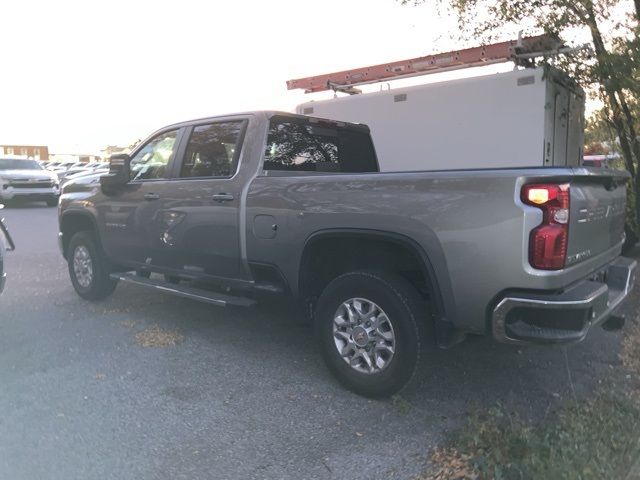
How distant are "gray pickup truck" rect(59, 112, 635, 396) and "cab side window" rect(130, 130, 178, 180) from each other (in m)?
0.02

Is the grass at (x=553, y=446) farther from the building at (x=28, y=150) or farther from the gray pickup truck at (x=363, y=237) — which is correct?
the building at (x=28, y=150)

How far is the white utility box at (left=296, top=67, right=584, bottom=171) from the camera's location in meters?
6.37

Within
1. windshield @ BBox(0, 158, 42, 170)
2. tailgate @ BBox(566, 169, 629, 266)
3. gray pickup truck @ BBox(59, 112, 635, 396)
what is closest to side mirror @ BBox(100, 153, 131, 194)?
gray pickup truck @ BBox(59, 112, 635, 396)

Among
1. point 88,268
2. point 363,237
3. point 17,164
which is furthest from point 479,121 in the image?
point 17,164

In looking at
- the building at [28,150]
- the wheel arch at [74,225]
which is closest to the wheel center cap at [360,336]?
the wheel arch at [74,225]

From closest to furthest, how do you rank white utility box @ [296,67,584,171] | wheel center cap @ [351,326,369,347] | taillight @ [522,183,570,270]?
taillight @ [522,183,570,270] → wheel center cap @ [351,326,369,347] → white utility box @ [296,67,584,171]

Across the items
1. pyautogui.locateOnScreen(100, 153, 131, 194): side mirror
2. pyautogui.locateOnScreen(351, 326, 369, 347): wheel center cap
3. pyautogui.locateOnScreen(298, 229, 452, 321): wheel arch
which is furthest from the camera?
pyautogui.locateOnScreen(100, 153, 131, 194): side mirror

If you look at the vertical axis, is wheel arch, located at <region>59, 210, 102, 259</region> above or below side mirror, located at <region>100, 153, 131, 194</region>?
below

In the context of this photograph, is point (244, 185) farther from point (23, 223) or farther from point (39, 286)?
point (23, 223)

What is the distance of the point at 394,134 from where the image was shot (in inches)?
299

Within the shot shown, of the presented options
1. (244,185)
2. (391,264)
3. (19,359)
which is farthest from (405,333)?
(19,359)

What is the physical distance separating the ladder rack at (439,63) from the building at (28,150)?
223 ft

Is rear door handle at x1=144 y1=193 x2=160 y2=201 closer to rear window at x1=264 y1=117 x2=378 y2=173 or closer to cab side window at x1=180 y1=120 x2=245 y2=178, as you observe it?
cab side window at x1=180 y1=120 x2=245 y2=178

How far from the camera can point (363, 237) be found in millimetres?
3715
